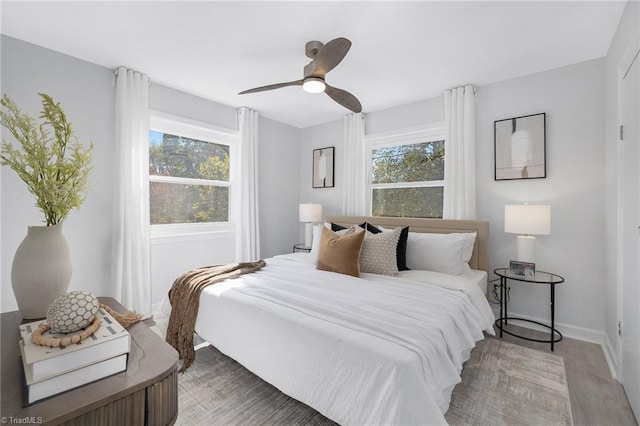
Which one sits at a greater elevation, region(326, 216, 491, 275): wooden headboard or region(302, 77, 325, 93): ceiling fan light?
region(302, 77, 325, 93): ceiling fan light

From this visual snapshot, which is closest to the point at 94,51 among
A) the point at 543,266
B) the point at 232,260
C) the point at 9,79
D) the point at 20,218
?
the point at 9,79

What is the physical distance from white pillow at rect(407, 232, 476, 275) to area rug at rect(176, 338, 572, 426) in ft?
2.54

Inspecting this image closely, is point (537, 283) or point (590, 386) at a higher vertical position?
point (537, 283)

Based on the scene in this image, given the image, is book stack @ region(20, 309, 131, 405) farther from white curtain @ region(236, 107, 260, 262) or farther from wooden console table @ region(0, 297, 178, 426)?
white curtain @ region(236, 107, 260, 262)

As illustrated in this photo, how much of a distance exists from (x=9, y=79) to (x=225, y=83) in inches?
69.3

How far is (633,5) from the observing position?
1.84 meters

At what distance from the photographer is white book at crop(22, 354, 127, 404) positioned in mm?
619

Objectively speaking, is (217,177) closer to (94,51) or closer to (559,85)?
(94,51)

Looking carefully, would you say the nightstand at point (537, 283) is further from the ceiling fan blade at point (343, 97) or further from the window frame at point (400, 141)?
the ceiling fan blade at point (343, 97)

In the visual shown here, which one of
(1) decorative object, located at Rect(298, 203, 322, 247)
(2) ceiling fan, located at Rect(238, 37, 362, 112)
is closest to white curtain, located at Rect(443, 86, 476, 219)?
(2) ceiling fan, located at Rect(238, 37, 362, 112)

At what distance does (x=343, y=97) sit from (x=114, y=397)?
2.56m

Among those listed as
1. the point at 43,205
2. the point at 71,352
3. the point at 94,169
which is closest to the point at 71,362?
the point at 71,352

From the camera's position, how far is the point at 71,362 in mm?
665

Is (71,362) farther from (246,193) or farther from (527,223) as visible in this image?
(246,193)
